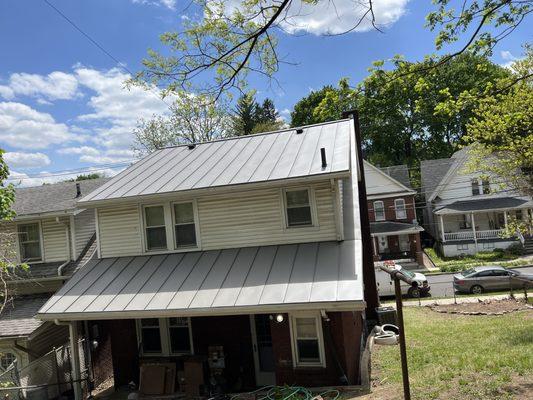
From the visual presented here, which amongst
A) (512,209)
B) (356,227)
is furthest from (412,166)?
(356,227)

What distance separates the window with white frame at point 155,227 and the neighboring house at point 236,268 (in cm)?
3

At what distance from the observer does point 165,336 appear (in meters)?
12.6

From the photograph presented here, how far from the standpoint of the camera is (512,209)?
35.5m

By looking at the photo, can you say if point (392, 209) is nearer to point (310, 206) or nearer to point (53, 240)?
point (310, 206)

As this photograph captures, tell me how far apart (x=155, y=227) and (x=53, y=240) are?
233 inches

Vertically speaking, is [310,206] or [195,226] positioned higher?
[310,206]

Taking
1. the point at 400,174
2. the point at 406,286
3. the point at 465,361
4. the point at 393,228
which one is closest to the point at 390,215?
the point at 393,228

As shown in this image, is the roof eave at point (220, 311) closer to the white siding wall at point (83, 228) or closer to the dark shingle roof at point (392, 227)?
the white siding wall at point (83, 228)

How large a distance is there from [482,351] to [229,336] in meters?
6.33

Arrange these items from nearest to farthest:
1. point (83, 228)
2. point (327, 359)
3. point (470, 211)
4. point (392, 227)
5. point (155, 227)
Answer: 1. point (327, 359)
2. point (155, 227)
3. point (83, 228)
4. point (470, 211)
5. point (392, 227)

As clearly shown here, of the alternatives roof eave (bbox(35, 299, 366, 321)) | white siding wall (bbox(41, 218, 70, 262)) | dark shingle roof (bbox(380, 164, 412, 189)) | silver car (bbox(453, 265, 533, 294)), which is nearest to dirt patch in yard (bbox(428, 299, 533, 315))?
silver car (bbox(453, 265, 533, 294))

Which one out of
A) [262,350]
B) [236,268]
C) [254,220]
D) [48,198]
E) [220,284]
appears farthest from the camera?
[48,198]

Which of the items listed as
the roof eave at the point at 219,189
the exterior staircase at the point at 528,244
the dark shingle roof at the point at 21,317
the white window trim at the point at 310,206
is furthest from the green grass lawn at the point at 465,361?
the exterior staircase at the point at 528,244

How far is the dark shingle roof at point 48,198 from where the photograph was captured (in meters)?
16.8
